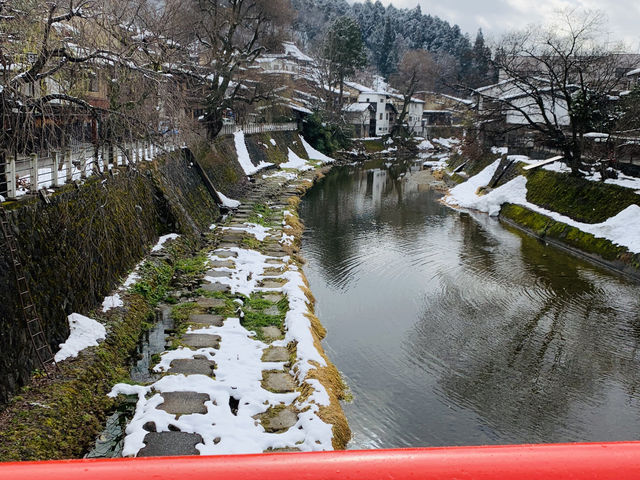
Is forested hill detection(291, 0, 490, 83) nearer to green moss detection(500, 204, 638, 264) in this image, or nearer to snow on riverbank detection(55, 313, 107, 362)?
green moss detection(500, 204, 638, 264)

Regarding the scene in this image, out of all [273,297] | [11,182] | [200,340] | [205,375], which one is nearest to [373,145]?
[273,297]

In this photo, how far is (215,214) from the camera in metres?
21.5

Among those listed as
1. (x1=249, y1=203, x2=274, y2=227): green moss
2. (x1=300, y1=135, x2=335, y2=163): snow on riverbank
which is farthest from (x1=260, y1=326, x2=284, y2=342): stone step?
(x1=300, y1=135, x2=335, y2=163): snow on riverbank

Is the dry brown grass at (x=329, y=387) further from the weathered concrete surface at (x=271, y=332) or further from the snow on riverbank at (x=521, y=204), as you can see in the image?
the snow on riverbank at (x=521, y=204)

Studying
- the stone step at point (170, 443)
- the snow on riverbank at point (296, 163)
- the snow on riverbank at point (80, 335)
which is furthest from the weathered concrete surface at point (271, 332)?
the snow on riverbank at point (296, 163)

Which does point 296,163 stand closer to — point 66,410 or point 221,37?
point 221,37

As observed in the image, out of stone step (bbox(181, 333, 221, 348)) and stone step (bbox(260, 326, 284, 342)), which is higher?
stone step (bbox(181, 333, 221, 348))

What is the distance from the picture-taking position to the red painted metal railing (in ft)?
3.13

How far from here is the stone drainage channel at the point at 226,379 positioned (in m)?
7.32

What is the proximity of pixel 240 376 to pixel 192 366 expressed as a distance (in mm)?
866

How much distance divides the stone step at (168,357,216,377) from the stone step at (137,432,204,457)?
1733 mm

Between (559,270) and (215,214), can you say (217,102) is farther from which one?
(559,270)

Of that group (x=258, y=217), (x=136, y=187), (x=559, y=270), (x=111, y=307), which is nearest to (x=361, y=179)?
(x=258, y=217)

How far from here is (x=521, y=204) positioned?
25781mm
